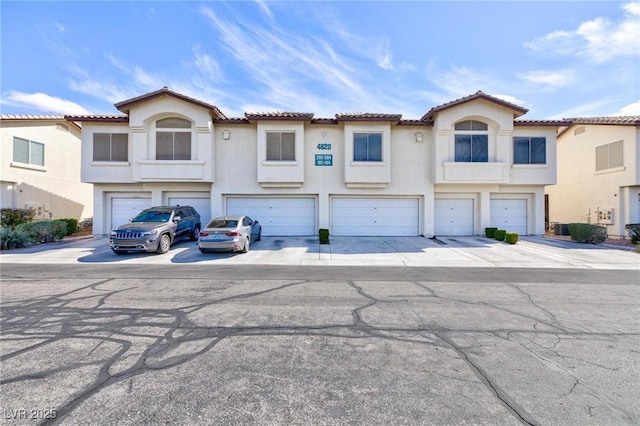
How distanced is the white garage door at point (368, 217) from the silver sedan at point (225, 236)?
603 cm

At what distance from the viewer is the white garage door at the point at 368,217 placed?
16672mm

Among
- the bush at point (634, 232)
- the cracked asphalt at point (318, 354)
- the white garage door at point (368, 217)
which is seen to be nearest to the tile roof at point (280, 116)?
the white garage door at point (368, 217)

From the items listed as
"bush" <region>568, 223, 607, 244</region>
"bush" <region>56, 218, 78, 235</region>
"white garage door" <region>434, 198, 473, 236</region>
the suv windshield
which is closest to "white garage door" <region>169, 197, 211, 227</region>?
the suv windshield

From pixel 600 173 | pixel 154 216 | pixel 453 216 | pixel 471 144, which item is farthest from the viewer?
pixel 600 173

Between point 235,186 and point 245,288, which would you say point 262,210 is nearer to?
point 235,186

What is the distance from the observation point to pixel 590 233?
1455 centimetres

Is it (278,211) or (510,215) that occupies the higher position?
(278,211)

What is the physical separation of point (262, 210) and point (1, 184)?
1501 centimetres

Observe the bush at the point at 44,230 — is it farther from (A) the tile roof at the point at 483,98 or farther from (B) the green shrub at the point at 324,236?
(A) the tile roof at the point at 483,98

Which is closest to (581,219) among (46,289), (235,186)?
(235,186)

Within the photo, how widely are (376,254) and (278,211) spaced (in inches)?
272

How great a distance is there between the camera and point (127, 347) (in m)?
3.98

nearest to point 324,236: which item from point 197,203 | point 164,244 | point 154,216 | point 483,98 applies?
point 164,244

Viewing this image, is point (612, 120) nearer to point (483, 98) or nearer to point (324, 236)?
point (483, 98)
